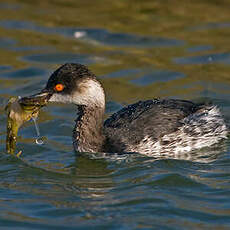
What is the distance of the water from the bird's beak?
86 centimetres

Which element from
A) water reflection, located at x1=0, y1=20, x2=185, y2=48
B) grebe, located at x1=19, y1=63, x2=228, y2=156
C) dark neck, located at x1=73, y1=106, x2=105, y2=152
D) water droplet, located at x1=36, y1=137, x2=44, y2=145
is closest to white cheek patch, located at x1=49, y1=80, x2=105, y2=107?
grebe, located at x1=19, y1=63, x2=228, y2=156

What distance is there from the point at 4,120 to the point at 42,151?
1.60m

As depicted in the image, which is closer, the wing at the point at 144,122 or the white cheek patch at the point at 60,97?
the white cheek patch at the point at 60,97

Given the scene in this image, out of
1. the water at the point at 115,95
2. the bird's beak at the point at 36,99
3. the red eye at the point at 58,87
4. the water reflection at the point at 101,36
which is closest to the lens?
the water at the point at 115,95

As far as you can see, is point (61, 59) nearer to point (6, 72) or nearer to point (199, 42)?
point (6, 72)

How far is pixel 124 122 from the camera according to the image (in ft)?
31.1

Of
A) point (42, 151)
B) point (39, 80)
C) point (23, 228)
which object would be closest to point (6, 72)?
point (39, 80)

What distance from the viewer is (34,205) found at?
7883 mm

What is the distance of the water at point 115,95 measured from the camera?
767 cm

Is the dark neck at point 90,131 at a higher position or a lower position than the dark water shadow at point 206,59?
lower

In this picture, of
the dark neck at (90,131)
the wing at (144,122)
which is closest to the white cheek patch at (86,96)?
the dark neck at (90,131)

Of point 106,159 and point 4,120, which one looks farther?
Result: point 4,120

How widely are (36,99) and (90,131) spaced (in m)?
0.91

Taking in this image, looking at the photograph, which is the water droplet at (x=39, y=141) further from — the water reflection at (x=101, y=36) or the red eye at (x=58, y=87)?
the water reflection at (x=101, y=36)
